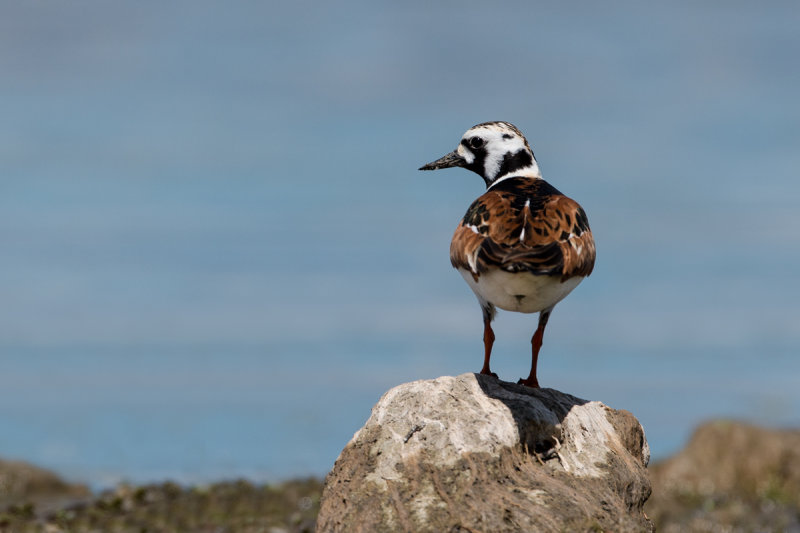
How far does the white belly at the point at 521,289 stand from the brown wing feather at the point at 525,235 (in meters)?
0.11

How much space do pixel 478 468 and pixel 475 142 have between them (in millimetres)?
5747

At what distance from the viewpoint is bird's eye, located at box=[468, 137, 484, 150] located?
1282 cm

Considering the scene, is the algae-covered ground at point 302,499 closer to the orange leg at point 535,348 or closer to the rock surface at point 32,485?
the rock surface at point 32,485

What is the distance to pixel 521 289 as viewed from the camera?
29.9 feet

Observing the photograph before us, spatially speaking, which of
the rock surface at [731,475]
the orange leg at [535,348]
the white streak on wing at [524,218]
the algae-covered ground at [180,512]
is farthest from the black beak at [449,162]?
the rock surface at [731,475]

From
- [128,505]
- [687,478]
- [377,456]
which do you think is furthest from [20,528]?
[687,478]

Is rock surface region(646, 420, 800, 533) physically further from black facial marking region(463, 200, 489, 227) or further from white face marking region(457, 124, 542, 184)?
black facial marking region(463, 200, 489, 227)

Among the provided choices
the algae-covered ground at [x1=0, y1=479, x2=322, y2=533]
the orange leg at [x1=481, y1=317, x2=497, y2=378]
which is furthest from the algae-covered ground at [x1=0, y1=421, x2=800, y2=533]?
the orange leg at [x1=481, y1=317, x2=497, y2=378]

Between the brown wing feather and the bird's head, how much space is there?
44.7 inches

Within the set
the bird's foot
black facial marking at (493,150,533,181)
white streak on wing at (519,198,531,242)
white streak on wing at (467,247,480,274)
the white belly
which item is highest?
black facial marking at (493,150,533,181)

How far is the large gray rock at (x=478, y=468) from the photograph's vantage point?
834 centimetres

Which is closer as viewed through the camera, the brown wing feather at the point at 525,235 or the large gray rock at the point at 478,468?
the large gray rock at the point at 478,468

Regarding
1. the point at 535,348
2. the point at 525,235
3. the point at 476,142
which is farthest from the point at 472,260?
the point at 476,142

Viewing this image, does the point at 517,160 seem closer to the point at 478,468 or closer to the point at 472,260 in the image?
the point at 472,260
